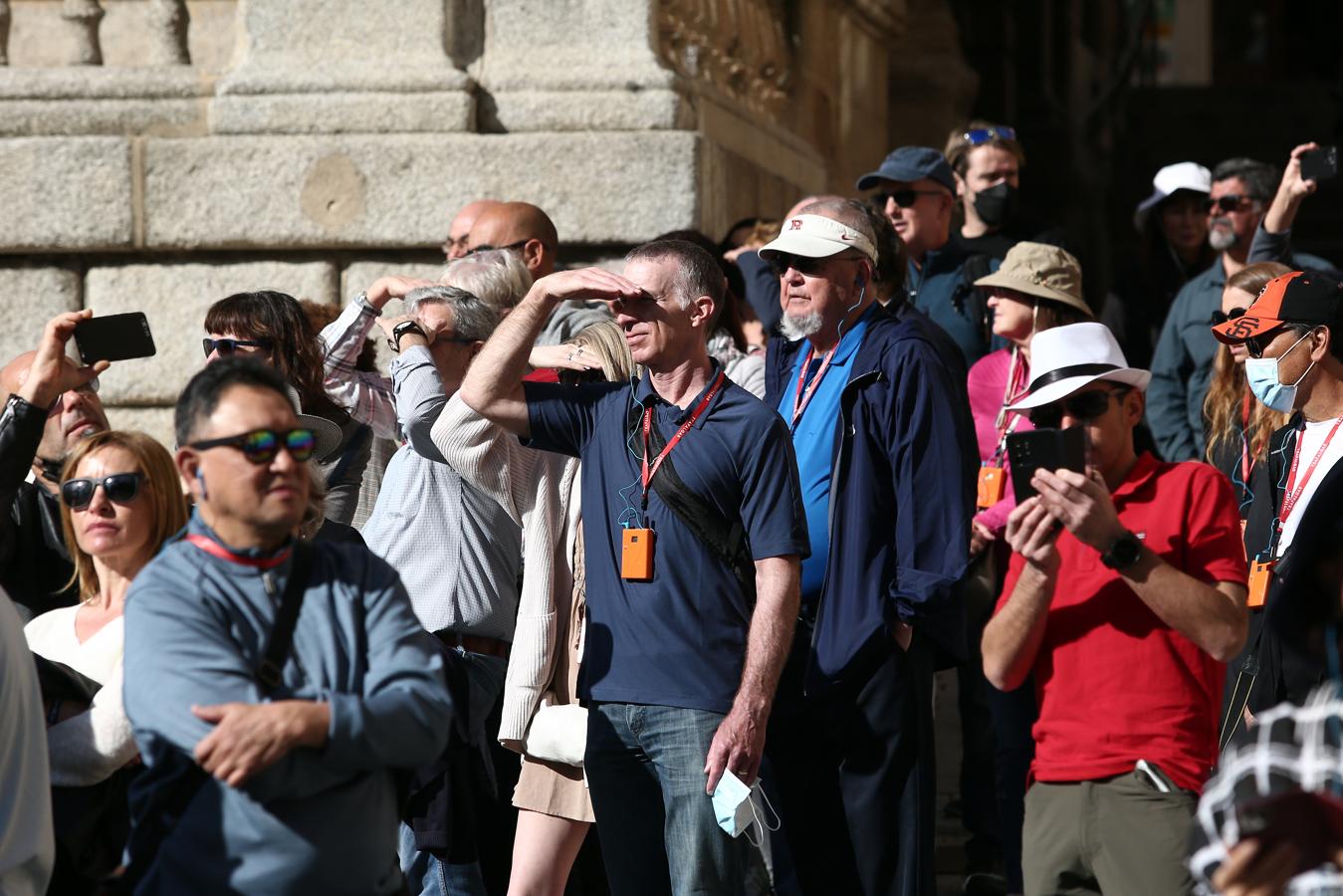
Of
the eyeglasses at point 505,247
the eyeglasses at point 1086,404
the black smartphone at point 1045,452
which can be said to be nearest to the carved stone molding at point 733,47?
the eyeglasses at point 505,247

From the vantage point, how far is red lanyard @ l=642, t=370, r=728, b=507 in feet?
15.5

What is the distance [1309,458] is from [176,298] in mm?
4369

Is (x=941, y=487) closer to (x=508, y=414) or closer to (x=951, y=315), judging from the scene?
(x=508, y=414)

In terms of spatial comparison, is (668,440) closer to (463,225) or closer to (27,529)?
(27,529)

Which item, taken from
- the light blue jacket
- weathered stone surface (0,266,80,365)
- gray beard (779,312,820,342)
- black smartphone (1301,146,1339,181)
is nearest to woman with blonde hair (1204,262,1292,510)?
black smartphone (1301,146,1339,181)

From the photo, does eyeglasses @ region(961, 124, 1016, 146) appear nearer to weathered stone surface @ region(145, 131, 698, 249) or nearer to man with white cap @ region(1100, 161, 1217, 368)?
man with white cap @ region(1100, 161, 1217, 368)

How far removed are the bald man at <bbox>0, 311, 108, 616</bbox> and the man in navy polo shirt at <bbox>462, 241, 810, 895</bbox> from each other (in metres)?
1.13

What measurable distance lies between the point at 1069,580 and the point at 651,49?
3.69 metres

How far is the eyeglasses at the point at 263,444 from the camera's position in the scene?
3.68 m

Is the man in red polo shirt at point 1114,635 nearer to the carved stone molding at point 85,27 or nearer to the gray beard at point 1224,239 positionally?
the gray beard at point 1224,239

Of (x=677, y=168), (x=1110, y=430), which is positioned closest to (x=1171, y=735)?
(x=1110, y=430)

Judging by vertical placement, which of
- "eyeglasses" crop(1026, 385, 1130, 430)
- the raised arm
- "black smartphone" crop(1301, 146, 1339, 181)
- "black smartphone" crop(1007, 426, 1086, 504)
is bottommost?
"black smartphone" crop(1007, 426, 1086, 504)

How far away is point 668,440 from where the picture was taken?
475 centimetres

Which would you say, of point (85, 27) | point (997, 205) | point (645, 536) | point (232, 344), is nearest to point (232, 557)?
point (645, 536)
